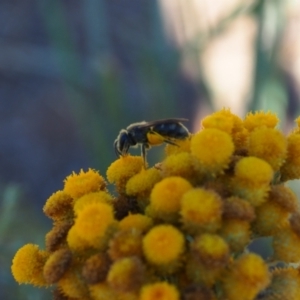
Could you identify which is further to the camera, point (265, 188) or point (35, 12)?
point (35, 12)

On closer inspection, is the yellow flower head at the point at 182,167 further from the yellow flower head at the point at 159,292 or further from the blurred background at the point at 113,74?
the blurred background at the point at 113,74

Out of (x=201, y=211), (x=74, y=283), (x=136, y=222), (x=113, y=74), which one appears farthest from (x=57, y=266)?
(x=113, y=74)

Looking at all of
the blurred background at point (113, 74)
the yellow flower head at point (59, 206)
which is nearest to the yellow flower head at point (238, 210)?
the yellow flower head at point (59, 206)

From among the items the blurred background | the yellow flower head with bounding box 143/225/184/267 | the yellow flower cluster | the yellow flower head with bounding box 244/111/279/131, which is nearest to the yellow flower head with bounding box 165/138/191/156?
the yellow flower cluster

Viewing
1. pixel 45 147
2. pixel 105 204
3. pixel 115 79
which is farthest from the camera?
pixel 45 147

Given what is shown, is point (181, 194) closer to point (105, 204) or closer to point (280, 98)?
point (105, 204)

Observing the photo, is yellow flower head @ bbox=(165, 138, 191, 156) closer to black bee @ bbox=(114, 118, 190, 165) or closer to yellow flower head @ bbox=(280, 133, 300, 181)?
black bee @ bbox=(114, 118, 190, 165)

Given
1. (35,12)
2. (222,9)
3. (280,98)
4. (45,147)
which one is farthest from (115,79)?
(35,12)
